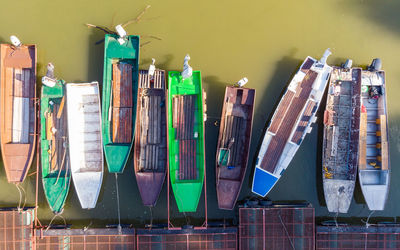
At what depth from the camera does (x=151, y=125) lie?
1307 cm

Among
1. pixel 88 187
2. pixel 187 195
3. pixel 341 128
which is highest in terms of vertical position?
pixel 341 128

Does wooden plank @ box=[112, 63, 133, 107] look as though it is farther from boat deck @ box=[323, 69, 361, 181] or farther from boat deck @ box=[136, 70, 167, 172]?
boat deck @ box=[323, 69, 361, 181]

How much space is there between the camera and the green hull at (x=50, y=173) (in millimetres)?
12805

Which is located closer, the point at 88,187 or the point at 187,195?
the point at 187,195

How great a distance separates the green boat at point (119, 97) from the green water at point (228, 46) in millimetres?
951

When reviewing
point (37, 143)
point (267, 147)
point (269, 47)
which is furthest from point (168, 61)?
point (37, 143)

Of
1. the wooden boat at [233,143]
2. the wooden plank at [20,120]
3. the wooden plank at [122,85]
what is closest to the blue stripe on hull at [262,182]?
the wooden boat at [233,143]

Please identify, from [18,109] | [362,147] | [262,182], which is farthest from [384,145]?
[18,109]

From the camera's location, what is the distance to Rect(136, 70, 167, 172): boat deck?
13.0 meters

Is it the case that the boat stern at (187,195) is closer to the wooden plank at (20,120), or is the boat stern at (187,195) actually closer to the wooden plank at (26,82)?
the wooden plank at (20,120)

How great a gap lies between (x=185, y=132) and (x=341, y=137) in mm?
7941

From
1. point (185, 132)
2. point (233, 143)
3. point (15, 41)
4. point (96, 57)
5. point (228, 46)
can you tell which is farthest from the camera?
point (228, 46)

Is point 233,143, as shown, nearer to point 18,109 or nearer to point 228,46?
point 228,46

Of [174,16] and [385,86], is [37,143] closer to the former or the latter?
[174,16]
